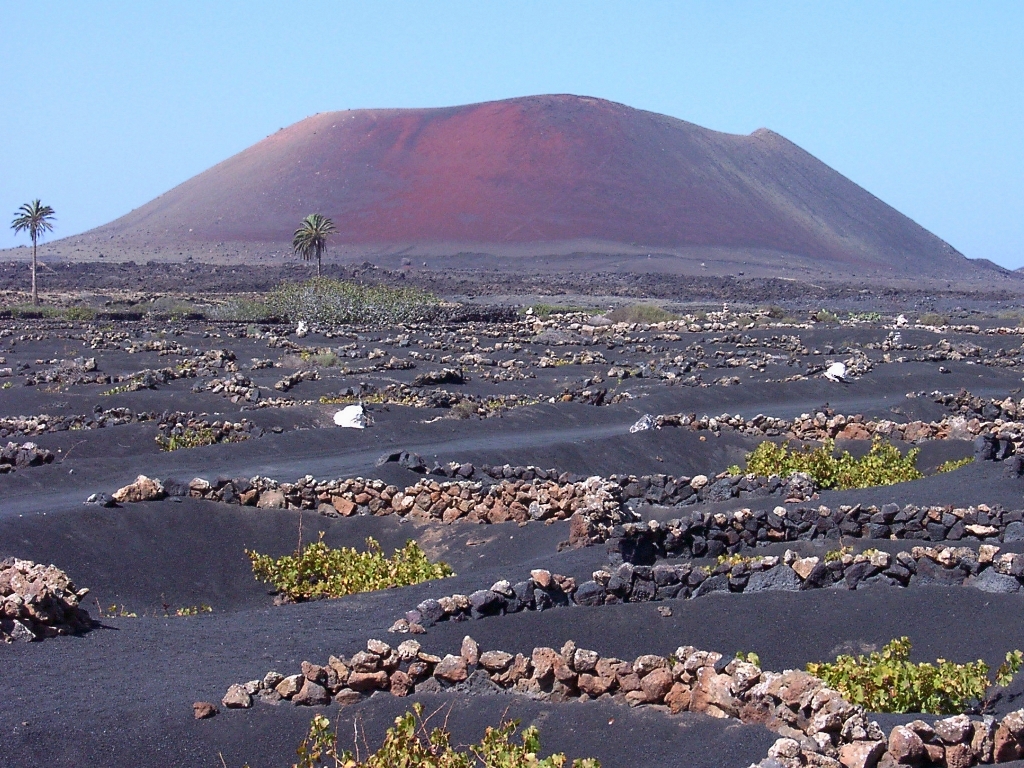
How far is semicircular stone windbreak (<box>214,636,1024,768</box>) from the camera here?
506 centimetres

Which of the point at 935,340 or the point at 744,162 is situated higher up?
the point at 744,162

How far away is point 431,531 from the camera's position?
447 inches

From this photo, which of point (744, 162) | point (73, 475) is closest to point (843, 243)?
point (744, 162)

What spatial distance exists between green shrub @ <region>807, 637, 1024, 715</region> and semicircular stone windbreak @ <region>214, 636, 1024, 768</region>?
23.0 inches

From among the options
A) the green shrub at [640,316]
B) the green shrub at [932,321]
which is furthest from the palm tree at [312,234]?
the green shrub at [932,321]

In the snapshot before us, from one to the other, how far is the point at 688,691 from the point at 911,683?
1148 mm

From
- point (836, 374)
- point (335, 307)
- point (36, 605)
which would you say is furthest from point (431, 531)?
point (335, 307)

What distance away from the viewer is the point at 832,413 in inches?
691

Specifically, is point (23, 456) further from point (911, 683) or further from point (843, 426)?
point (911, 683)

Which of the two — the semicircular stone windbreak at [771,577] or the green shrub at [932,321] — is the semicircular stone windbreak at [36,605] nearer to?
the semicircular stone windbreak at [771,577]

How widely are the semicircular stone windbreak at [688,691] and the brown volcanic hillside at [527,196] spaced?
78913 millimetres

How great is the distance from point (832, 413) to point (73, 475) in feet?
34.1

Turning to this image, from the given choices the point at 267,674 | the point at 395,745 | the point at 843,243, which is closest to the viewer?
the point at 395,745

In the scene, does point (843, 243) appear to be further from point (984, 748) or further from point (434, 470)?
point (984, 748)
